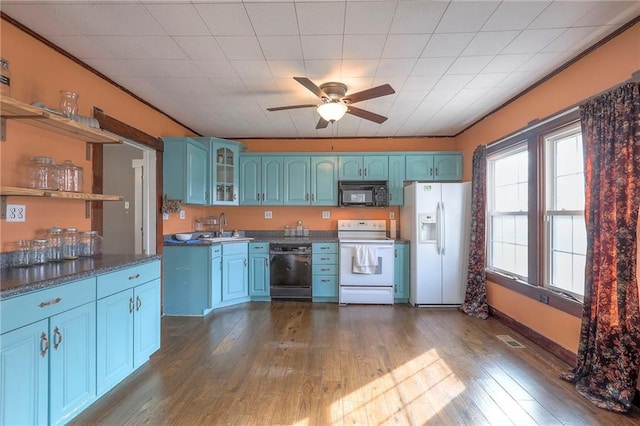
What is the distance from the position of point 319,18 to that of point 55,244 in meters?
2.42

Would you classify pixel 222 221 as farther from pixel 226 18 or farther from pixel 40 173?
pixel 226 18

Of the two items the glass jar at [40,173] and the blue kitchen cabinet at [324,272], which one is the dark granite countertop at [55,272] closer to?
the glass jar at [40,173]

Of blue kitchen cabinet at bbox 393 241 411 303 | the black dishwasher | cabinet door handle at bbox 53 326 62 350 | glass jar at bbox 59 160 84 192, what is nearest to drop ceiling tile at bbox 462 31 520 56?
blue kitchen cabinet at bbox 393 241 411 303

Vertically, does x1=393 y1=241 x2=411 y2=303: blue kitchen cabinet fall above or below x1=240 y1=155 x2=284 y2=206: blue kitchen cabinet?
below

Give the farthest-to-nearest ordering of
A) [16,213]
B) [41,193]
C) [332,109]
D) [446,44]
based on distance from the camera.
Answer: [332,109], [446,44], [16,213], [41,193]

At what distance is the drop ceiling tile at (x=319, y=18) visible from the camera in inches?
73.2

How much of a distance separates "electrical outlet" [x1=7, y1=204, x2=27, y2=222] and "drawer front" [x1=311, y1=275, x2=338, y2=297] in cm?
314

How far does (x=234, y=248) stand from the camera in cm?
423

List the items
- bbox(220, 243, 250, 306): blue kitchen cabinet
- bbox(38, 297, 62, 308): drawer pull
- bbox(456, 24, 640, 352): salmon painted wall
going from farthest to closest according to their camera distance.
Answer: bbox(220, 243, 250, 306): blue kitchen cabinet → bbox(456, 24, 640, 352): salmon painted wall → bbox(38, 297, 62, 308): drawer pull

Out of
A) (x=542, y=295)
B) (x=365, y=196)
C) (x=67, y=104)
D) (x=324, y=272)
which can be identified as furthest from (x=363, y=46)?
(x=324, y=272)

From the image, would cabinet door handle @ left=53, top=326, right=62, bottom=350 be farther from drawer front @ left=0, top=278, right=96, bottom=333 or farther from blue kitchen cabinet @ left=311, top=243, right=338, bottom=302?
blue kitchen cabinet @ left=311, top=243, right=338, bottom=302

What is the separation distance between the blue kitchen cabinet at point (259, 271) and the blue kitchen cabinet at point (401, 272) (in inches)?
72.2

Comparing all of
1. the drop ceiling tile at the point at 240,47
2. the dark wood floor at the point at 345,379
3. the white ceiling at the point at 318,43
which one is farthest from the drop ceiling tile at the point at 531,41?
the dark wood floor at the point at 345,379

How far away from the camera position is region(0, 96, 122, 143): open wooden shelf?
1.73 m
